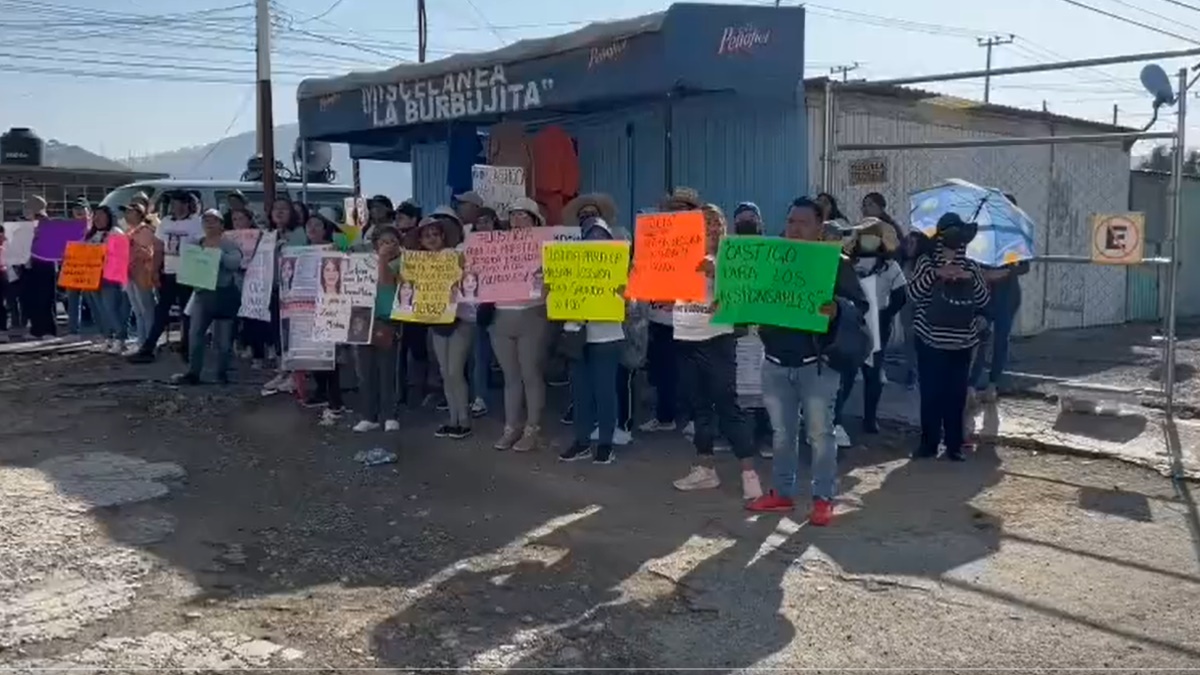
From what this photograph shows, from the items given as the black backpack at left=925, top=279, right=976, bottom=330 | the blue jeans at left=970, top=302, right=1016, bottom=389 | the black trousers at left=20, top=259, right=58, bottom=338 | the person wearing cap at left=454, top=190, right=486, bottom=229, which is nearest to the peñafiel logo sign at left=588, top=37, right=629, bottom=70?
the person wearing cap at left=454, top=190, right=486, bottom=229

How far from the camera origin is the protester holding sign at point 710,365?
7.64 meters

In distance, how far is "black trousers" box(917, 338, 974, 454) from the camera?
28.3ft

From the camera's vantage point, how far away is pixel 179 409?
429 inches

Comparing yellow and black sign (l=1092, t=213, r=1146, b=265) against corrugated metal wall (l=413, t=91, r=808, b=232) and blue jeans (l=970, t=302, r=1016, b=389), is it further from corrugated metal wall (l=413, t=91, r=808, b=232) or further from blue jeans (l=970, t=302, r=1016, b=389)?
corrugated metal wall (l=413, t=91, r=808, b=232)

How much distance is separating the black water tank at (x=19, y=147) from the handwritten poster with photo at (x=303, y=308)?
20163mm

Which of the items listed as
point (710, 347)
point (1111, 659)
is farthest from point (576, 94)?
point (1111, 659)

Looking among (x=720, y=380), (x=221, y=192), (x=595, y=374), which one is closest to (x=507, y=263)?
(x=595, y=374)

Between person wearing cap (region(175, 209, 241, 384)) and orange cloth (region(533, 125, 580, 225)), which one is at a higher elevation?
orange cloth (region(533, 125, 580, 225))

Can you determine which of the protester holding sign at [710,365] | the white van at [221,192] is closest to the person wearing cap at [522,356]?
the protester holding sign at [710,365]

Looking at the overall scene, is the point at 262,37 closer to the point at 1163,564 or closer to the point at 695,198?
the point at 695,198

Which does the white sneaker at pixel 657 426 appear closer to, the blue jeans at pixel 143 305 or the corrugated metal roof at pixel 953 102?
the corrugated metal roof at pixel 953 102

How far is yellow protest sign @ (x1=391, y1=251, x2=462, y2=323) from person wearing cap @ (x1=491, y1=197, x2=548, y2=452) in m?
0.52

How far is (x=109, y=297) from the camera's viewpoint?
1435 cm

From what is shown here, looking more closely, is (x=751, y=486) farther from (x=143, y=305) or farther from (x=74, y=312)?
(x=74, y=312)
